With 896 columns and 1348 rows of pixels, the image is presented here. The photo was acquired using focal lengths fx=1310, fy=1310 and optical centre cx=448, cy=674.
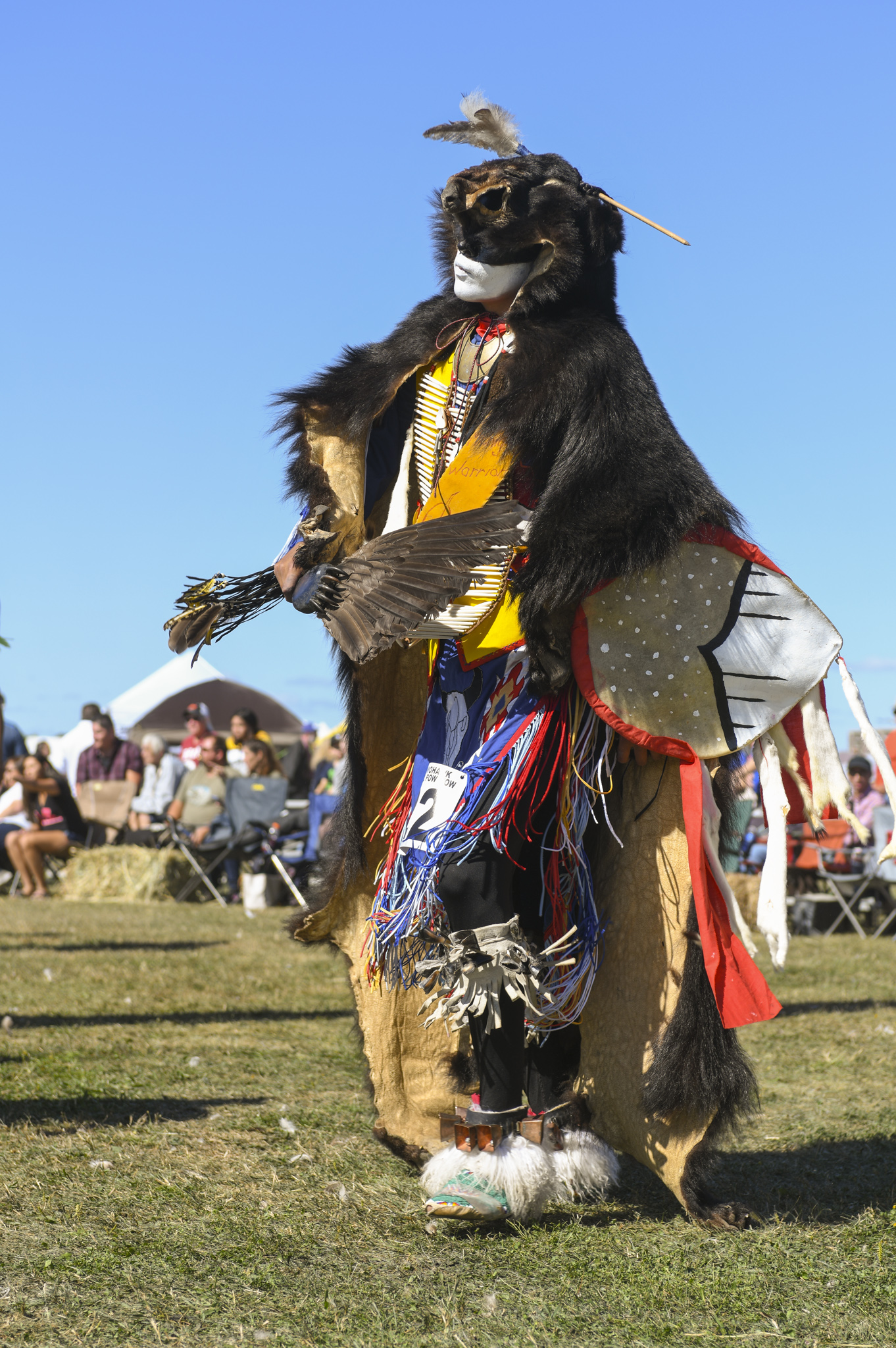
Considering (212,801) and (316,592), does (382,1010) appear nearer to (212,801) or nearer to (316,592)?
(316,592)

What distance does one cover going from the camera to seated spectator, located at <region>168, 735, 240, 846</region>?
11.4 meters

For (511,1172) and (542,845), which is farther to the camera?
(542,845)

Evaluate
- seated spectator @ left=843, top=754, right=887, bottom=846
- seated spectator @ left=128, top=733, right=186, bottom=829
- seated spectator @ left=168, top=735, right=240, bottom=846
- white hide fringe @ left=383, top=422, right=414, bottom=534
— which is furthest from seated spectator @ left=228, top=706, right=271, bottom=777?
white hide fringe @ left=383, top=422, right=414, bottom=534

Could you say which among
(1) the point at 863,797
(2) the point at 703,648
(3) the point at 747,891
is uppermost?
(2) the point at 703,648

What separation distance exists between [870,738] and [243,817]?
890 cm

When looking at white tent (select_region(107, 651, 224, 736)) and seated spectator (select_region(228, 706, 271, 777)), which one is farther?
white tent (select_region(107, 651, 224, 736))

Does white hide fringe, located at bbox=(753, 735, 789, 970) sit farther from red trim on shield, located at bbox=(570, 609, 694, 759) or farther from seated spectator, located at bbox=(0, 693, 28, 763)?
seated spectator, located at bbox=(0, 693, 28, 763)

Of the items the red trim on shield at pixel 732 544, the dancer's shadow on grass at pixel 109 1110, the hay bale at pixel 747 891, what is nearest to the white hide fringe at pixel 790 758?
the red trim on shield at pixel 732 544

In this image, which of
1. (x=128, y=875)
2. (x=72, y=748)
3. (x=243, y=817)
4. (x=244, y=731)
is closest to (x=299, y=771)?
(x=244, y=731)

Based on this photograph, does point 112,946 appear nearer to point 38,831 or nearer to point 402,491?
point 38,831

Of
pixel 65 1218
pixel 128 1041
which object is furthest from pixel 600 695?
pixel 128 1041

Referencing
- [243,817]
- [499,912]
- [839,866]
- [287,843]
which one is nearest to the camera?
[499,912]

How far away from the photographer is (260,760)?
11.6m

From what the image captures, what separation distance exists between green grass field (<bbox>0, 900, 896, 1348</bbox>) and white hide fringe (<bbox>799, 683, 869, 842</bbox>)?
859mm
